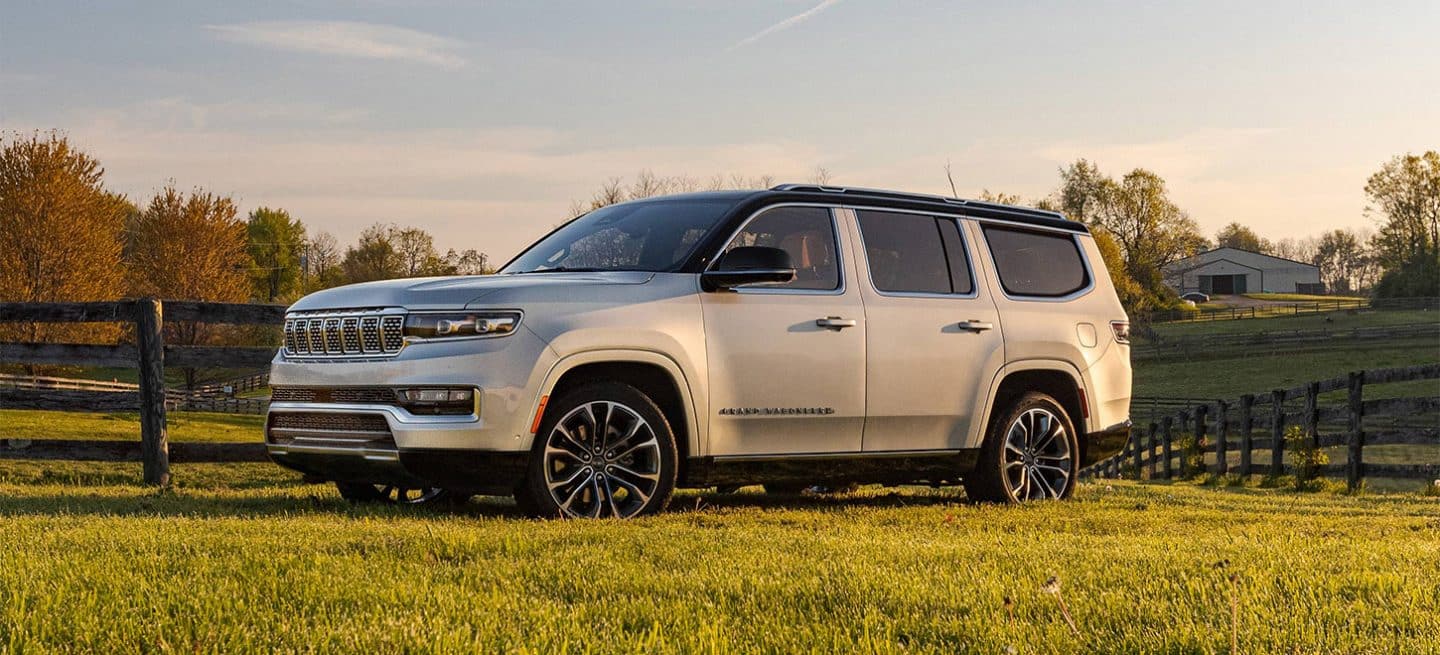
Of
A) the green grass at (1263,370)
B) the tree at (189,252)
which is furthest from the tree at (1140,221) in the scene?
the tree at (189,252)

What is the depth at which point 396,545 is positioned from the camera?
5.89 metres

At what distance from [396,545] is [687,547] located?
1.25 metres

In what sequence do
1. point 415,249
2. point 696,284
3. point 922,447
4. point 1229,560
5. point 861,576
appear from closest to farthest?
point 861,576
point 1229,560
point 696,284
point 922,447
point 415,249

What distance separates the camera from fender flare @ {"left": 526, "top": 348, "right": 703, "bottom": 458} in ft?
23.8

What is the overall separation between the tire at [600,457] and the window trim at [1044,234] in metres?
3.09

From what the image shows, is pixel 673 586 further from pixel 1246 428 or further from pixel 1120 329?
pixel 1246 428

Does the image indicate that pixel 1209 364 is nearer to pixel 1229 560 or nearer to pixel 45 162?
pixel 45 162

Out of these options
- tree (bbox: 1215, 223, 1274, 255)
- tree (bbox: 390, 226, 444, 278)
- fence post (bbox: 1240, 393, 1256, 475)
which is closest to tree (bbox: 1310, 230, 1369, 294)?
tree (bbox: 1215, 223, 1274, 255)

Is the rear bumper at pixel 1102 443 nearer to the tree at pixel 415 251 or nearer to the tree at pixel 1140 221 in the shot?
the tree at pixel 415 251

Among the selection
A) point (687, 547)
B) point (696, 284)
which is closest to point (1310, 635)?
point (687, 547)

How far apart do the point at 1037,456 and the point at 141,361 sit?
719 centimetres

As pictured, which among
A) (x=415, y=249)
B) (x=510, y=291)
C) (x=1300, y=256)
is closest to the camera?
(x=510, y=291)

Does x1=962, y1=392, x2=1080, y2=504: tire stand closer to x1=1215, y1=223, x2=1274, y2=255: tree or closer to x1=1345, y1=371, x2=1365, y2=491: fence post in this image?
x1=1345, y1=371, x2=1365, y2=491: fence post

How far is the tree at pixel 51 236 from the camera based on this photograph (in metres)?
38.9
